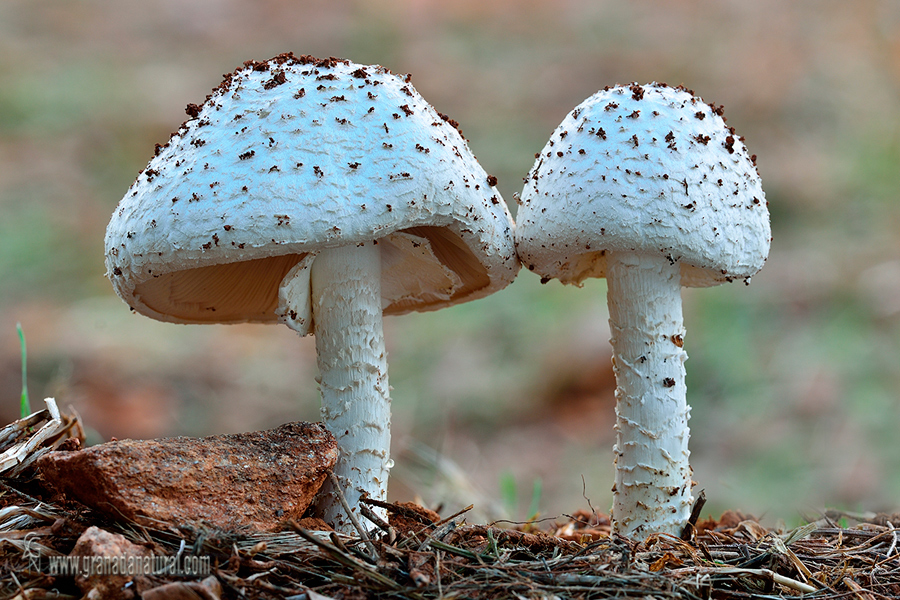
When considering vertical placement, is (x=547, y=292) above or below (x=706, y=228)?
above

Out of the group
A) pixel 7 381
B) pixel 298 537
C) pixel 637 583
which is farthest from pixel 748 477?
pixel 7 381

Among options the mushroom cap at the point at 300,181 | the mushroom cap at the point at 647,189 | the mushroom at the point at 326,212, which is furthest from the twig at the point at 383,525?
the mushroom cap at the point at 647,189

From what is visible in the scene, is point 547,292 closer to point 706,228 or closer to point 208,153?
point 706,228

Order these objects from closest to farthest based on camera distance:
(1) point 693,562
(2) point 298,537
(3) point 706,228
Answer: (2) point 298,537 < (1) point 693,562 < (3) point 706,228

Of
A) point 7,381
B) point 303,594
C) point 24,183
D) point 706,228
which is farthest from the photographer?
point 24,183

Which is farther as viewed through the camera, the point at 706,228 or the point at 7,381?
the point at 7,381

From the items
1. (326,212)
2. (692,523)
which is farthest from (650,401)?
(326,212)

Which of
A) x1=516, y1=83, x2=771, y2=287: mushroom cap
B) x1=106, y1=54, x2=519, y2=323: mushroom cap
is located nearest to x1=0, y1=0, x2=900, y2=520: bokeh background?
x1=106, y1=54, x2=519, y2=323: mushroom cap
